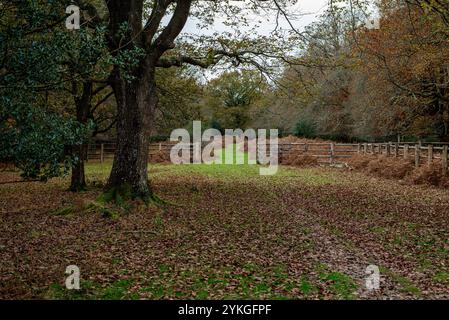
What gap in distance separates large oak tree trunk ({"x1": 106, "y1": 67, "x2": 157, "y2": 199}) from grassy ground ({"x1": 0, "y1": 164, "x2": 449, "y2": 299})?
2.38 ft

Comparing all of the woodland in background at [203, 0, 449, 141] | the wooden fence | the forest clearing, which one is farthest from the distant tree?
the forest clearing

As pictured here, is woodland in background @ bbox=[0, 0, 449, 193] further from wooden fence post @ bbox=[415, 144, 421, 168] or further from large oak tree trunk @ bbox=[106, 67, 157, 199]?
wooden fence post @ bbox=[415, 144, 421, 168]

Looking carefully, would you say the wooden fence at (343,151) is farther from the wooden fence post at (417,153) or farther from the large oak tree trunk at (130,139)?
the large oak tree trunk at (130,139)

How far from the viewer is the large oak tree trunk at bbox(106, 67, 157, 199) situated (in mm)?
12289

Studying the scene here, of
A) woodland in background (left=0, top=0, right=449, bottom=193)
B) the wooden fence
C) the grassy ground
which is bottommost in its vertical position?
the grassy ground

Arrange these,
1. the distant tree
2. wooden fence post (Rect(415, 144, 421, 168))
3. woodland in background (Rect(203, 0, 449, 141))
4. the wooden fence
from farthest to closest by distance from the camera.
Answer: the distant tree → wooden fence post (Rect(415, 144, 421, 168)) → the wooden fence → woodland in background (Rect(203, 0, 449, 141))

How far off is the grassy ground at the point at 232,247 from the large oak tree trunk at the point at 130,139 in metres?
0.72

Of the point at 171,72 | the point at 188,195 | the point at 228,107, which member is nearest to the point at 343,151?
the point at 171,72

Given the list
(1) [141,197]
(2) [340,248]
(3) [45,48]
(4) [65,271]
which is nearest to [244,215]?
(1) [141,197]

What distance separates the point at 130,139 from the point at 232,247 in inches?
209
